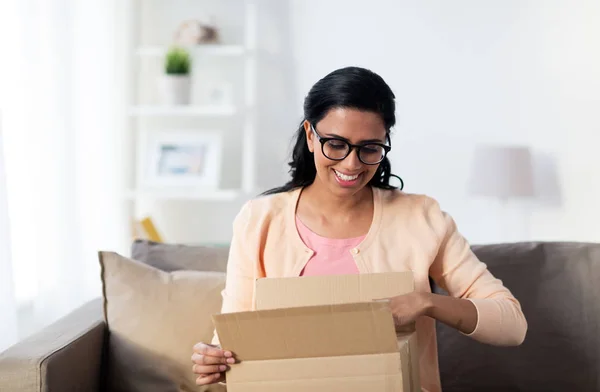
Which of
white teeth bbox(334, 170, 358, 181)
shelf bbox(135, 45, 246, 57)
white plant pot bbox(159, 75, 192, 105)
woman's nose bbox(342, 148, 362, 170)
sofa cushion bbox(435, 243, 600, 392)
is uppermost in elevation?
shelf bbox(135, 45, 246, 57)

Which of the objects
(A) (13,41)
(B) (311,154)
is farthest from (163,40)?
(B) (311,154)

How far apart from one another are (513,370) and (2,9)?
1.77m

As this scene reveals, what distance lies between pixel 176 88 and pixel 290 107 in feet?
1.79

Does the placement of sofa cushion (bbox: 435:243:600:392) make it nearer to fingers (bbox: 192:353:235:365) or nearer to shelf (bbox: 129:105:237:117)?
fingers (bbox: 192:353:235:365)

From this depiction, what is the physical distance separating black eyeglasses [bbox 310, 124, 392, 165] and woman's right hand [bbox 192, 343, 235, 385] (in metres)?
0.46

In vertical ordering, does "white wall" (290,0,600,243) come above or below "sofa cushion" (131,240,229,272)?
above

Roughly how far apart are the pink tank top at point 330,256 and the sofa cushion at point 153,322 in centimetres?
34

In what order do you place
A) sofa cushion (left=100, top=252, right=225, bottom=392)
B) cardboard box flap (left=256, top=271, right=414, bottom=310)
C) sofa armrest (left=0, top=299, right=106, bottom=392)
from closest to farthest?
cardboard box flap (left=256, top=271, right=414, bottom=310)
sofa armrest (left=0, top=299, right=106, bottom=392)
sofa cushion (left=100, top=252, right=225, bottom=392)

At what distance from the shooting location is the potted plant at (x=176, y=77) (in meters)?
3.56

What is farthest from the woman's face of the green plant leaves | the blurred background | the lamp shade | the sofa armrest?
the green plant leaves

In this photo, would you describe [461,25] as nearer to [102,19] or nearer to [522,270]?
[102,19]

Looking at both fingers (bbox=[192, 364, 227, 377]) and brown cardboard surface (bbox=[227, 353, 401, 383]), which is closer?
brown cardboard surface (bbox=[227, 353, 401, 383])

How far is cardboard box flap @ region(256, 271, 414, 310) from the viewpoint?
4.69 feet

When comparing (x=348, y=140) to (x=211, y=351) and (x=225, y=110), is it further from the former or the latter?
(x=225, y=110)
